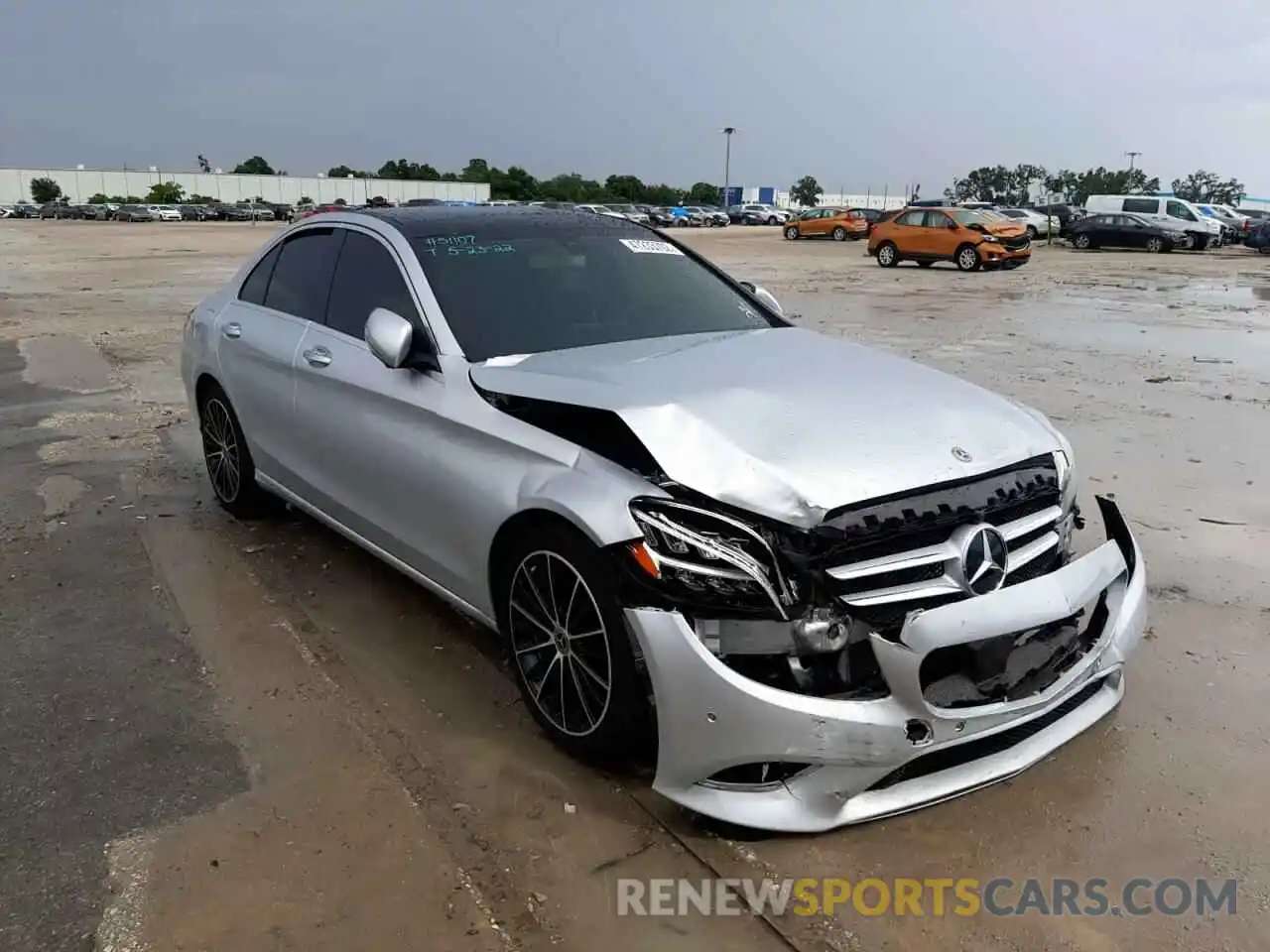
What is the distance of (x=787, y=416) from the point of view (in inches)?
120

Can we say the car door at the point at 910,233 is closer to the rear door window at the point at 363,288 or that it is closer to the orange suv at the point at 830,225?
the orange suv at the point at 830,225

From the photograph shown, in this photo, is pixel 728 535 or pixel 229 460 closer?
pixel 728 535

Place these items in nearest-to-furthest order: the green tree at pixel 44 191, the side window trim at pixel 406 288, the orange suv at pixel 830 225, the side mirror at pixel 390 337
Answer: the side mirror at pixel 390 337 < the side window trim at pixel 406 288 < the orange suv at pixel 830 225 < the green tree at pixel 44 191

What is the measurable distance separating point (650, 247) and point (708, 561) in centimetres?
239

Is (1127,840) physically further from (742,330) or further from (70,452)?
(70,452)

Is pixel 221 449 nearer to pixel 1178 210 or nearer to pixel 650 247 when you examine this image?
pixel 650 247

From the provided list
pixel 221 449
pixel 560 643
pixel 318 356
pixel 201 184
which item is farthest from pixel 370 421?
pixel 201 184

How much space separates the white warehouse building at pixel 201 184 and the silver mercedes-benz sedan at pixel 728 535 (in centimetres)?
10859

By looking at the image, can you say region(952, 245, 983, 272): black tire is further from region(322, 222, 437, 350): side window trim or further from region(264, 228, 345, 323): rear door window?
region(322, 222, 437, 350): side window trim

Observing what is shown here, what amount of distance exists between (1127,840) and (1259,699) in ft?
3.87

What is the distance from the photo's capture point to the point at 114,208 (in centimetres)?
8094

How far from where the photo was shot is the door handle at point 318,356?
4320 millimetres

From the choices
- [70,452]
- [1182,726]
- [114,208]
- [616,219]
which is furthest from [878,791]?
[114,208]

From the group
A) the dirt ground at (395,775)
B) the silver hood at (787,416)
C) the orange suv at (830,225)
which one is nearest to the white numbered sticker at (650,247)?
the silver hood at (787,416)
